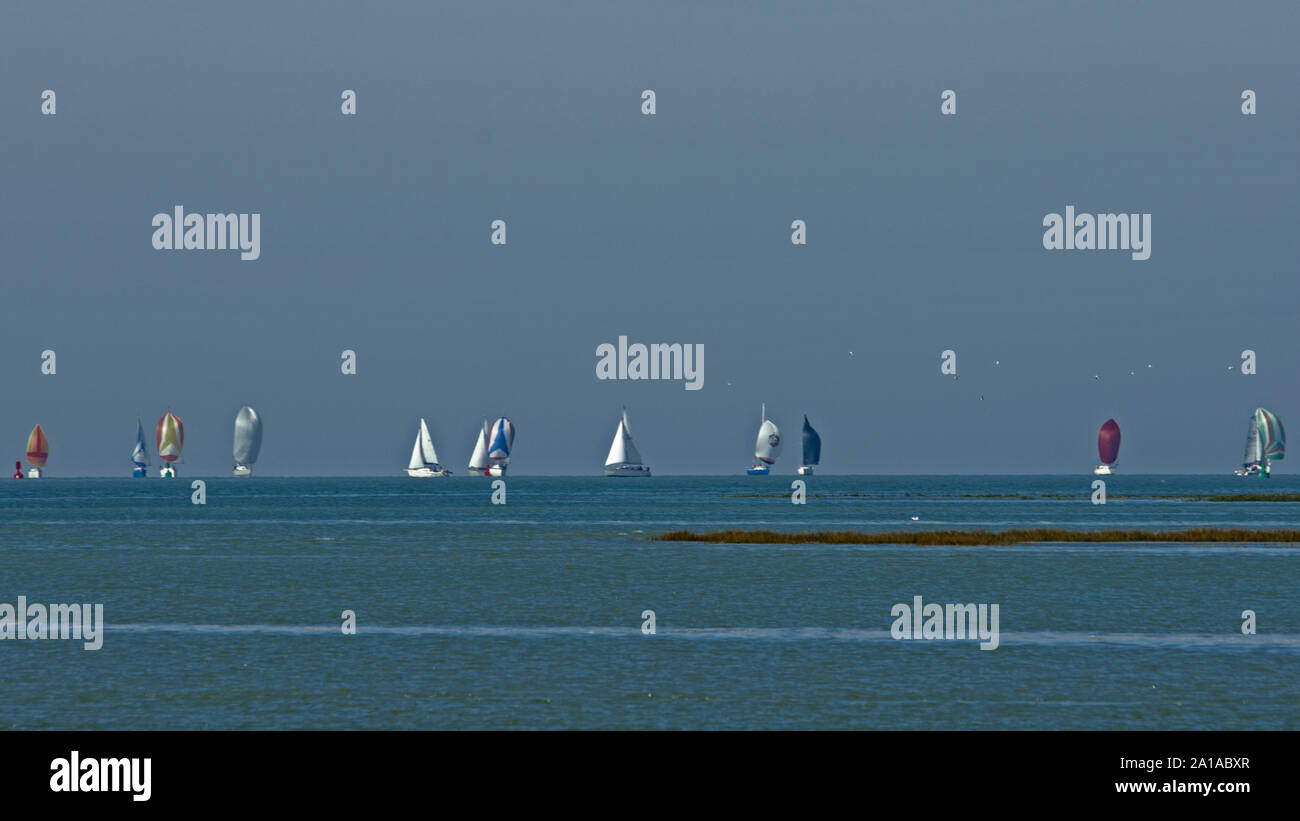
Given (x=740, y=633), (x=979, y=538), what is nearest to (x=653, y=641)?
(x=740, y=633)

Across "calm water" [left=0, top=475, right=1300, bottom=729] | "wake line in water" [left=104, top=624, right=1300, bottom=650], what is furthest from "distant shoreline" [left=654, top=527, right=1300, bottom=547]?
"wake line in water" [left=104, top=624, right=1300, bottom=650]

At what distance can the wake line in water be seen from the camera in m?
52.9

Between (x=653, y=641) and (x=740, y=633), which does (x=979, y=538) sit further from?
(x=653, y=641)

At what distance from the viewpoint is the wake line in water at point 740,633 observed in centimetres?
5294

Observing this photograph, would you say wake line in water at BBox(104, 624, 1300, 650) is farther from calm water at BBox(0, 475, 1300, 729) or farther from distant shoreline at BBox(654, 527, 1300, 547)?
distant shoreline at BBox(654, 527, 1300, 547)

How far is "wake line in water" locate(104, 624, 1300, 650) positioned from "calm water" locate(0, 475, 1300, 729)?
0.20 metres

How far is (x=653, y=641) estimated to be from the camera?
52.9 metres

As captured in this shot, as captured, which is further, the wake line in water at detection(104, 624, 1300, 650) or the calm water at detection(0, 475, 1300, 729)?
the wake line in water at detection(104, 624, 1300, 650)

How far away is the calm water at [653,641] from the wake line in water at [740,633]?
0.20m

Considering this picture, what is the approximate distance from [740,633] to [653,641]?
4.24 meters
